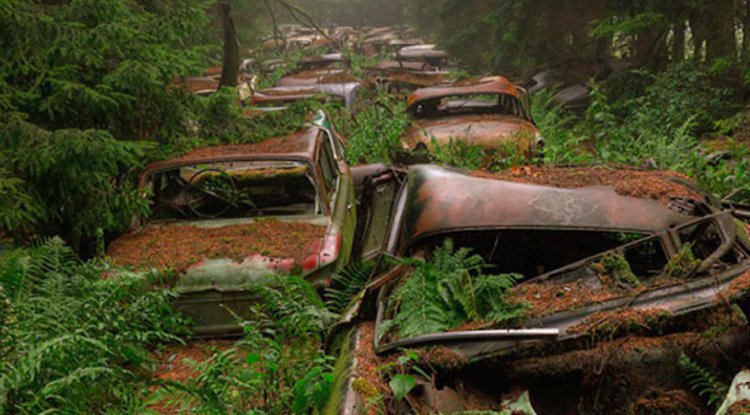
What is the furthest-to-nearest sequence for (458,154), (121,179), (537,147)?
(537,147) < (458,154) < (121,179)

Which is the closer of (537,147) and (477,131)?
(537,147)

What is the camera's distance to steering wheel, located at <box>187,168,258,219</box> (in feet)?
19.7

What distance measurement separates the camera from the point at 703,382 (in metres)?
2.48

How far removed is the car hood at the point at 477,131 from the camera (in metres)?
8.29

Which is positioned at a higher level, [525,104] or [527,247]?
[527,247]

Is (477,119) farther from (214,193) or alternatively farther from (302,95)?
(214,193)

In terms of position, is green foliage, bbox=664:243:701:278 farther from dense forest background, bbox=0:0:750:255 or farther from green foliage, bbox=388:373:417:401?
dense forest background, bbox=0:0:750:255

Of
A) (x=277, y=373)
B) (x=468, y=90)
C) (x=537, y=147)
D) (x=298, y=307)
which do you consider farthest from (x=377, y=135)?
(x=277, y=373)

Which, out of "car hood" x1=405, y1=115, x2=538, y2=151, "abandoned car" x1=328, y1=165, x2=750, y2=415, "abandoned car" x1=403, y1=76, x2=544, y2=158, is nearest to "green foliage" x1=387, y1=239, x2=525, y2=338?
"abandoned car" x1=328, y1=165, x2=750, y2=415

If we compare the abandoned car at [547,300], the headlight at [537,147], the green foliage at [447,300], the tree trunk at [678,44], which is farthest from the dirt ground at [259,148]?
the tree trunk at [678,44]

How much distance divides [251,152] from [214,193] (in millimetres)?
553

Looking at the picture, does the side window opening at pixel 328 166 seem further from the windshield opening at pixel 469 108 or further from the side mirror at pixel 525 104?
the side mirror at pixel 525 104

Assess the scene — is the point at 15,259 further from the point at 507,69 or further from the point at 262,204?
the point at 507,69

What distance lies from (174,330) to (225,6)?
7375 mm
